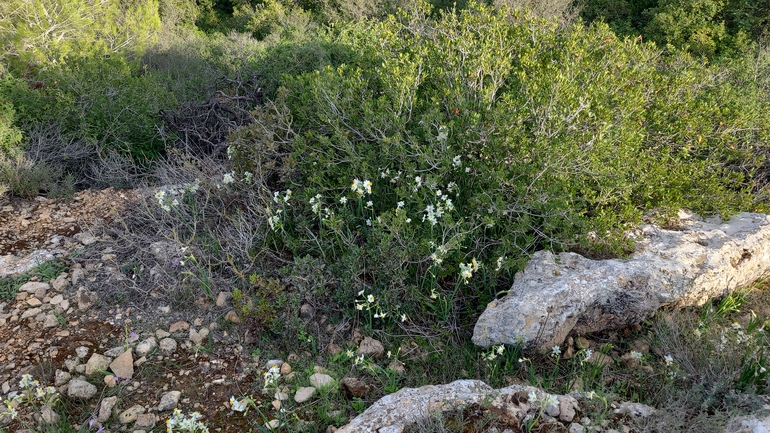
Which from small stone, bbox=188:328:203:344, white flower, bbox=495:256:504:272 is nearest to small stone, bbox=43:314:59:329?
small stone, bbox=188:328:203:344

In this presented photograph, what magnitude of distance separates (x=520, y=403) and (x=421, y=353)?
0.75 meters

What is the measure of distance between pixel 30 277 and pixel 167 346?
110 centimetres

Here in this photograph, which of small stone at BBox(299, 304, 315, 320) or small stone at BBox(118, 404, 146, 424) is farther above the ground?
small stone at BBox(299, 304, 315, 320)

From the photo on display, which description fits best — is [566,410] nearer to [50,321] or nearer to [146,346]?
[146,346]

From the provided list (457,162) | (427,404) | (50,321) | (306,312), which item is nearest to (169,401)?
(306,312)

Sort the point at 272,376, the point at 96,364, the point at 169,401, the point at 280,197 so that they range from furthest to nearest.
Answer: the point at 280,197 < the point at 96,364 < the point at 169,401 < the point at 272,376

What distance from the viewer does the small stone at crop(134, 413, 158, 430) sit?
238 cm

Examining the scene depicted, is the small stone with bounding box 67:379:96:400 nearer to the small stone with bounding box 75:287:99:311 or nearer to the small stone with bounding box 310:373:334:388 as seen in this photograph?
the small stone with bounding box 75:287:99:311

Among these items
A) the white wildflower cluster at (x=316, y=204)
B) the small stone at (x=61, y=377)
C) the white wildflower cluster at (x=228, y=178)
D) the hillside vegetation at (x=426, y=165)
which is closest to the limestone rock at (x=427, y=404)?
the hillside vegetation at (x=426, y=165)

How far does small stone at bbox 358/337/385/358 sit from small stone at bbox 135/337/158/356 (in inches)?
43.5

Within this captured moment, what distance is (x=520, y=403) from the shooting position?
7.20 ft

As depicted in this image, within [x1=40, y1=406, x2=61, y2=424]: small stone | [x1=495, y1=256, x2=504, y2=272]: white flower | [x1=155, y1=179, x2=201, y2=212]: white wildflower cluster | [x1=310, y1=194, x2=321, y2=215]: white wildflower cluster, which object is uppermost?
[x1=310, y1=194, x2=321, y2=215]: white wildflower cluster

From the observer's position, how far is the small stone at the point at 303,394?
249 centimetres

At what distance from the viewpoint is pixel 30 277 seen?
3.18 metres
